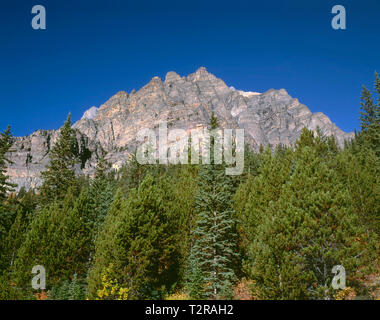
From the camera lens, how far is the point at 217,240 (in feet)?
65.4

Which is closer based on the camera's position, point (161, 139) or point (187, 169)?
point (187, 169)

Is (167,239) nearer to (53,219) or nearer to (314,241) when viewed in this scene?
(314,241)

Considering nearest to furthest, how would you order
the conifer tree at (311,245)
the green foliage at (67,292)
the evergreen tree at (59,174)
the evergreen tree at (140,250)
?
the conifer tree at (311,245), the evergreen tree at (140,250), the green foliage at (67,292), the evergreen tree at (59,174)

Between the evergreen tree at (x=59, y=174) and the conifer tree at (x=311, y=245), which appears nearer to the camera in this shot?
the conifer tree at (x=311, y=245)

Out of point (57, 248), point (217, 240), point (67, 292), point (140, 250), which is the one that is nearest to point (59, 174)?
point (57, 248)

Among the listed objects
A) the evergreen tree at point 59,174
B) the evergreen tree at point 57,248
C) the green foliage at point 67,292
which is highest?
the evergreen tree at point 59,174

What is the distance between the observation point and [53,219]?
23844 mm

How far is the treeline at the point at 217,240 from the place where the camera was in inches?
514

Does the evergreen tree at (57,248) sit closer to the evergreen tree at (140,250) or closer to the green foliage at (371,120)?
the evergreen tree at (140,250)

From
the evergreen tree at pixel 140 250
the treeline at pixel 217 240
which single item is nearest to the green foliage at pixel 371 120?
the treeline at pixel 217 240

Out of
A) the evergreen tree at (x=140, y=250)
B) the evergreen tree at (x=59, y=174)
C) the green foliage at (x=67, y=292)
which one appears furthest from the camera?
the evergreen tree at (x=59, y=174)

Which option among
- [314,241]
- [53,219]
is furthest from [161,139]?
[314,241]

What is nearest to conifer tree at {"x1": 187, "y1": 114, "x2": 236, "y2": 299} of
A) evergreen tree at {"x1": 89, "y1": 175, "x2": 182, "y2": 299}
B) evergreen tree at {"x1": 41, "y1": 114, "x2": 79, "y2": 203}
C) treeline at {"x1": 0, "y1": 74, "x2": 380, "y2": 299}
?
treeline at {"x1": 0, "y1": 74, "x2": 380, "y2": 299}
